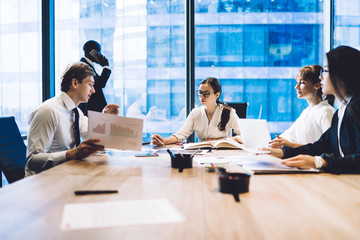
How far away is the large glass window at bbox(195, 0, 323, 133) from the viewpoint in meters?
3.85

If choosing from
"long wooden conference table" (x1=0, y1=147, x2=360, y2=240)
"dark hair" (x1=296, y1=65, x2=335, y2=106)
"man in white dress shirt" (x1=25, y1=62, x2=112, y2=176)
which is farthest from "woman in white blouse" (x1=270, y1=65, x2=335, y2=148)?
"man in white dress shirt" (x1=25, y1=62, x2=112, y2=176)

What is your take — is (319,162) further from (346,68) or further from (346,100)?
(346,68)

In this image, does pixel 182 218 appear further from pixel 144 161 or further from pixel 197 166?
pixel 144 161

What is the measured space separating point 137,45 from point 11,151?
7.73 ft

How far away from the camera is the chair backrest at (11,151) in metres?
1.81

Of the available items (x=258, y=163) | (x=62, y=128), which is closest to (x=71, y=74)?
(x=62, y=128)

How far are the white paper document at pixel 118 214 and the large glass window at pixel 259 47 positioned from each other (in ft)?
10.0

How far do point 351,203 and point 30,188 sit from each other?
1.07 meters

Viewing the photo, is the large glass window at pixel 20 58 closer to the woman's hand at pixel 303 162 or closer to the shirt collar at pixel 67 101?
the shirt collar at pixel 67 101

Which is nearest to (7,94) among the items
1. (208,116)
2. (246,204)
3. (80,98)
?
(80,98)

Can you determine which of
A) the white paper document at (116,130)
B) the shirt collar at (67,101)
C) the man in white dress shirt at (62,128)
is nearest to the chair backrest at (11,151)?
the man in white dress shirt at (62,128)

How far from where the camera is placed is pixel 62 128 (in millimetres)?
1845

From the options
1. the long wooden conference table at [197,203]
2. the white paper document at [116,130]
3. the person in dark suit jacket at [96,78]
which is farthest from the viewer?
the person in dark suit jacket at [96,78]

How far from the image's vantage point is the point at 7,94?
9.84ft
